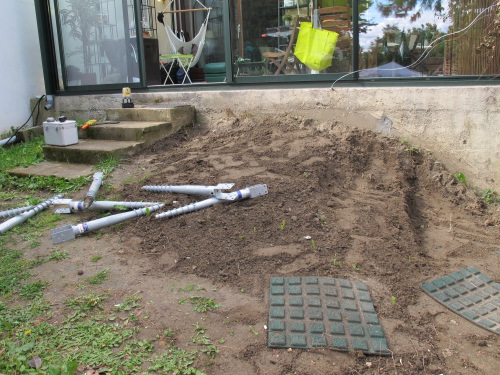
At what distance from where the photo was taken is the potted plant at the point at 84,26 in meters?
7.59

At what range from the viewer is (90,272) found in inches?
135

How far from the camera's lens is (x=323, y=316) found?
281 cm

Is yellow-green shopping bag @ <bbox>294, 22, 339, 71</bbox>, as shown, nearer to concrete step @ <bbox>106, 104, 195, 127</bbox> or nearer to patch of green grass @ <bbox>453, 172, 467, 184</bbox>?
concrete step @ <bbox>106, 104, 195, 127</bbox>

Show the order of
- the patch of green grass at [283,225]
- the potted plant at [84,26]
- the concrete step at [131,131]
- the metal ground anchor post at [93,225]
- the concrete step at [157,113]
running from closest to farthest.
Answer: the patch of green grass at [283,225] < the metal ground anchor post at [93,225] < the concrete step at [131,131] < the concrete step at [157,113] < the potted plant at [84,26]

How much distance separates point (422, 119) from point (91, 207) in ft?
12.3

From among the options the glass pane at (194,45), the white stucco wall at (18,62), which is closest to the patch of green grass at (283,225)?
the glass pane at (194,45)

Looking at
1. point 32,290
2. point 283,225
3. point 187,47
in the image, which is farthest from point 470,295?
point 187,47

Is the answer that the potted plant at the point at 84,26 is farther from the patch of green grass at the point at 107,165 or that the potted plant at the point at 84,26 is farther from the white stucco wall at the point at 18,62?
the patch of green grass at the point at 107,165

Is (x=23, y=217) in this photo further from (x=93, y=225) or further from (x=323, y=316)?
(x=323, y=316)

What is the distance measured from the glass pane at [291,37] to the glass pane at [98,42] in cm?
192

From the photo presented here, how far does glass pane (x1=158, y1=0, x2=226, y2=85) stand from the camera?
27.0 ft

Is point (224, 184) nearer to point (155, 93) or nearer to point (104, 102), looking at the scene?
point (155, 93)

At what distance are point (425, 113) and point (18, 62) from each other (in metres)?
6.75

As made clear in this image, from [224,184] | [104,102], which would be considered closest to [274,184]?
[224,184]
